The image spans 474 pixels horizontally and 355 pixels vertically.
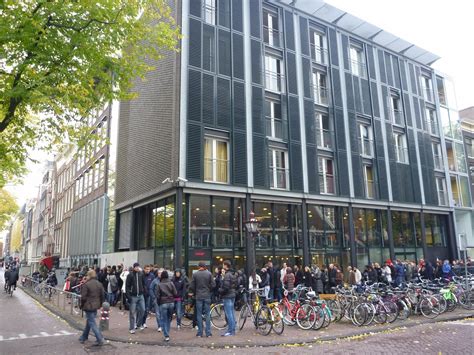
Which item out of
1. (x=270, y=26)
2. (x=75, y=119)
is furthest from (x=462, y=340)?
(x=270, y=26)

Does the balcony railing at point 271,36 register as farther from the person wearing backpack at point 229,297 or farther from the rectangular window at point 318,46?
the person wearing backpack at point 229,297

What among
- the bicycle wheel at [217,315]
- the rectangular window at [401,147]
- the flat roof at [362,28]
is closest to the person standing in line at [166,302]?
the bicycle wheel at [217,315]


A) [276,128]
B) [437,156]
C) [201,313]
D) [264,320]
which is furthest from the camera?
[437,156]

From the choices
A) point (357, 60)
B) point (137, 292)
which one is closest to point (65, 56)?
point (137, 292)

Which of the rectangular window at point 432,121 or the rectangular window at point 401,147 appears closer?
the rectangular window at point 401,147

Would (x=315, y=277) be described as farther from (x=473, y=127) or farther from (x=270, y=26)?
(x=473, y=127)

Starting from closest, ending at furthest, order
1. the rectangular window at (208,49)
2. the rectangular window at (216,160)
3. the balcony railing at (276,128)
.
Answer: the rectangular window at (216,160)
the rectangular window at (208,49)
the balcony railing at (276,128)

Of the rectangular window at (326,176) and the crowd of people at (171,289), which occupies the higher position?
the rectangular window at (326,176)

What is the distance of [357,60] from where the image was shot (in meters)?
27.5

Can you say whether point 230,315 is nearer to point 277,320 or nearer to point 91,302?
point 277,320

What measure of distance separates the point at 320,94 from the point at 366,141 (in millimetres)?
4563

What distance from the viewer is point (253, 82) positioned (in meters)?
21.2

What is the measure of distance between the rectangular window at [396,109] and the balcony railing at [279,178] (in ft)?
37.1

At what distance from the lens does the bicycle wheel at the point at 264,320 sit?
10383mm
